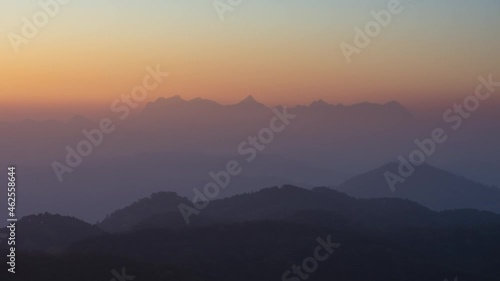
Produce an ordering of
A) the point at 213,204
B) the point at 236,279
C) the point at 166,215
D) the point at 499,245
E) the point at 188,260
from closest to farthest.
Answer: the point at 236,279, the point at 188,260, the point at 499,245, the point at 166,215, the point at 213,204

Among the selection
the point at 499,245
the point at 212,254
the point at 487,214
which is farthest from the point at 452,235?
the point at 487,214

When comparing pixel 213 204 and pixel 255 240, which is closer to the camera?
pixel 255 240

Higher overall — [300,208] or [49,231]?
[49,231]

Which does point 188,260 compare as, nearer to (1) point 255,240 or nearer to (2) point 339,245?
(1) point 255,240

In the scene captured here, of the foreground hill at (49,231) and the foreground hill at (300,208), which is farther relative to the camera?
the foreground hill at (300,208)

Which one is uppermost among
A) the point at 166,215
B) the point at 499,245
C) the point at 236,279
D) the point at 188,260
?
the point at 166,215

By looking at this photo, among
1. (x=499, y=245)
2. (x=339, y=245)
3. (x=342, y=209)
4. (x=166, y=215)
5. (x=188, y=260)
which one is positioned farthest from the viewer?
(x=342, y=209)

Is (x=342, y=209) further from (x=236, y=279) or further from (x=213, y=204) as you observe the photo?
(x=236, y=279)

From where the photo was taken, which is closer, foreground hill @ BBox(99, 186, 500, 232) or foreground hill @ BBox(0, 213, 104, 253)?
foreground hill @ BBox(0, 213, 104, 253)

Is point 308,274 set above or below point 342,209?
below

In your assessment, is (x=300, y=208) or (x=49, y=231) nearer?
(x=49, y=231)
